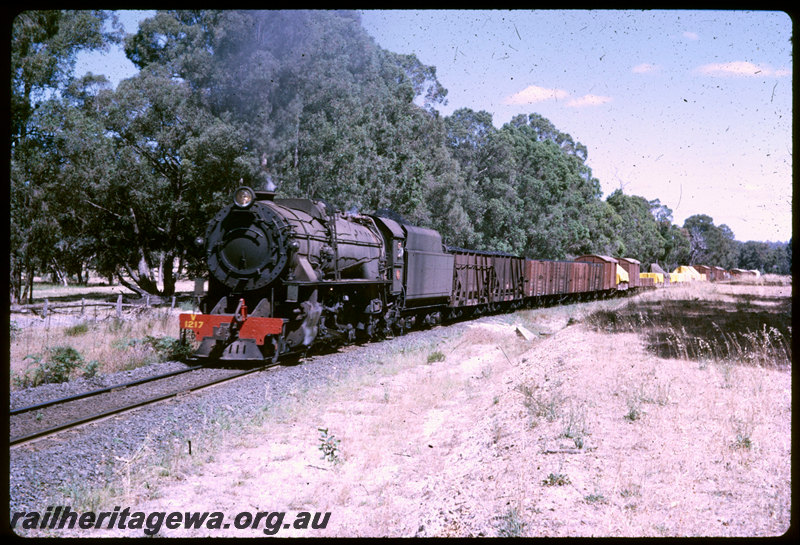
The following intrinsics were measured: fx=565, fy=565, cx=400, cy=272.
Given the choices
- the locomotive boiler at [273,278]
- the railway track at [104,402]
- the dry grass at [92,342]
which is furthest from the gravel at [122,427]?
the dry grass at [92,342]

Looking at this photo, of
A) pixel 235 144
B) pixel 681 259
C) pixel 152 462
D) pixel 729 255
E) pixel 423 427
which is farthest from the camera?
pixel 729 255

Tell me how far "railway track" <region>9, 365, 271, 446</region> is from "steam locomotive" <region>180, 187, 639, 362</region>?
98 centimetres

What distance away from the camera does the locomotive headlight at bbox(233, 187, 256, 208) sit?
12.9 meters

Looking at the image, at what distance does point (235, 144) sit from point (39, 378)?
713 inches

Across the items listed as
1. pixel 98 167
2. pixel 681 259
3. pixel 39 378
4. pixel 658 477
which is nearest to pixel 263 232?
pixel 39 378

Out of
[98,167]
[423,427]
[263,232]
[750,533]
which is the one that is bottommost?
[423,427]

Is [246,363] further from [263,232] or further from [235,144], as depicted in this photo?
[235,144]

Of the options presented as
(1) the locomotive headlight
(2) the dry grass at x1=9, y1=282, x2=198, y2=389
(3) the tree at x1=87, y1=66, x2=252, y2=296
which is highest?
(3) the tree at x1=87, y1=66, x2=252, y2=296

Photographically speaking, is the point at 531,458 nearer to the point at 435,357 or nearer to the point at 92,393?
the point at 92,393

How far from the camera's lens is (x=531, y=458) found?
6.79 m

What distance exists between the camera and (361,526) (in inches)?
229

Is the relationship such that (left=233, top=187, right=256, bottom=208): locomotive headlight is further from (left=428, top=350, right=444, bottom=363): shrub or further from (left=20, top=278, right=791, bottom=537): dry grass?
(left=428, top=350, right=444, bottom=363): shrub

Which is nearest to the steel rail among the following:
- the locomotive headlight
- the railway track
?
the railway track

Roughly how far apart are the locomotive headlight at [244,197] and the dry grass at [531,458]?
183 inches
